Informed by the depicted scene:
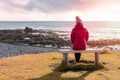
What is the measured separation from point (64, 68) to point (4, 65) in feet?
9.68

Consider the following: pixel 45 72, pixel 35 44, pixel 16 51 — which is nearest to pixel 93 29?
pixel 35 44

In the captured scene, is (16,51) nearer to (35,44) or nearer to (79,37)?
(35,44)

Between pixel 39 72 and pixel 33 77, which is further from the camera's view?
pixel 39 72

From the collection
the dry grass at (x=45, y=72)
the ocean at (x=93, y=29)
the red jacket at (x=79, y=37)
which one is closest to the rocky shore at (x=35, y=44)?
the dry grass at (x=45, y=72)

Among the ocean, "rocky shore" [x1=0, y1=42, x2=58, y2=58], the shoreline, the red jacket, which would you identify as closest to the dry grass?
the red jacket

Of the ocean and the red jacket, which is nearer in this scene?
the red jacket

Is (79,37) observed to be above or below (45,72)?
above

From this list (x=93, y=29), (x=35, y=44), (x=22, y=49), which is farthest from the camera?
(x=93, y=29)

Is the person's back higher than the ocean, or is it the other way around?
the person's back

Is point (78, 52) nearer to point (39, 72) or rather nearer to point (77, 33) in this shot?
point (77, 33)

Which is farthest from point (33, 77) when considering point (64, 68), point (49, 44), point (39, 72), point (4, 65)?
point (49, 44)

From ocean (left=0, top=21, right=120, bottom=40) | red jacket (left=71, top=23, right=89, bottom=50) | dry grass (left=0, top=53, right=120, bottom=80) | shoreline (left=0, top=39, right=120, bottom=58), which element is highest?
red jacket (left=71, top=23, right=89, bottom=50)

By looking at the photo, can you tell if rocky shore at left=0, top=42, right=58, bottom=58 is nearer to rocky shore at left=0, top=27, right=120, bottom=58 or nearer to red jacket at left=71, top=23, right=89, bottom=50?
rocky shore at left=0, top=27, right=120, bottom=58

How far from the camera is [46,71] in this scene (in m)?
12.8
